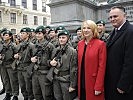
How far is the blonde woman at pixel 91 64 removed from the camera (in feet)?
13.1

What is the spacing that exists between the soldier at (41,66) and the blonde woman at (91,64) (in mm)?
1128

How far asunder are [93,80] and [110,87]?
31 cm

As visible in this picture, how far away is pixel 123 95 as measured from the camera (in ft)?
12.6

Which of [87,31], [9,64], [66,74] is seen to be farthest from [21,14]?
[87,31]

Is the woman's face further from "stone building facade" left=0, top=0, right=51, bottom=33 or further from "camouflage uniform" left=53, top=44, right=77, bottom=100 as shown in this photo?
"stone building facade" left=0, top=0, right=51, bottom=33

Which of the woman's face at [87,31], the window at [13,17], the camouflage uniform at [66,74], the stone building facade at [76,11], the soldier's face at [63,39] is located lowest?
the camouflage uniform at [66,74]

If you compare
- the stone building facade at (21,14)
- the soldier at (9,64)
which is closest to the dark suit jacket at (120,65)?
the soldier at (9,64)

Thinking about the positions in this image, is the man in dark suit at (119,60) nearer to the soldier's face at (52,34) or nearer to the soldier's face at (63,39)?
the soldier's face at (63,39)

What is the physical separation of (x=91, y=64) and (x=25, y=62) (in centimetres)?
229

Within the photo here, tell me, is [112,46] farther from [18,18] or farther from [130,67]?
[18,18]

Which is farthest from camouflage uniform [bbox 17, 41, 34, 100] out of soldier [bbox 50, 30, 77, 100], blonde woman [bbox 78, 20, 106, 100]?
blonde woman [bbox 78, 20, 106, 100]

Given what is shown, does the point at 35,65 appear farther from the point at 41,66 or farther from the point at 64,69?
the point at 64,69

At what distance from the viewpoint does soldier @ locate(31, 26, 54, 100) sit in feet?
17.2

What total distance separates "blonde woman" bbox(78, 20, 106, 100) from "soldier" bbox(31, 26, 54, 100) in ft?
3.70
